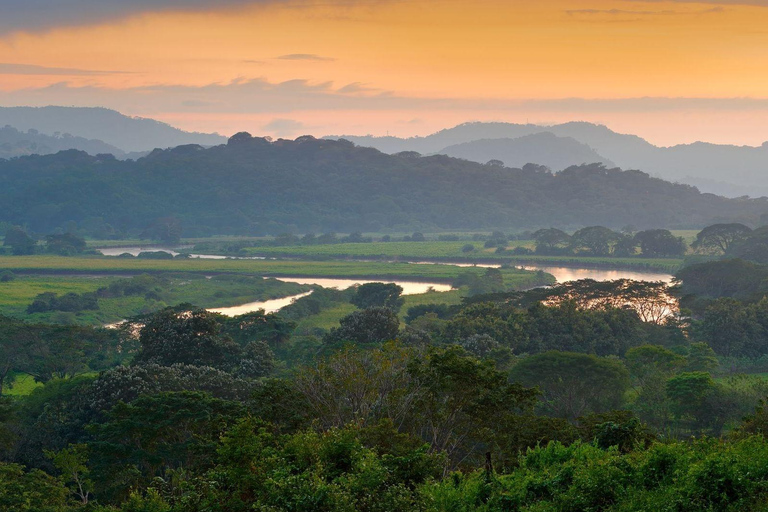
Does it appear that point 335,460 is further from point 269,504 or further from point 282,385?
point 282,385

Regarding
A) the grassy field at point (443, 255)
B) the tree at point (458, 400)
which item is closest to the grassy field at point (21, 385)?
the tree at point (458, 400)

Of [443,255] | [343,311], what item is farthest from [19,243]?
[343,311]

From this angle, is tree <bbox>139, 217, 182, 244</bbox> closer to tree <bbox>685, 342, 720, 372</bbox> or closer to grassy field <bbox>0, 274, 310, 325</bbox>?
grassy field <bbox>0, 274, 310, 325</bbox>

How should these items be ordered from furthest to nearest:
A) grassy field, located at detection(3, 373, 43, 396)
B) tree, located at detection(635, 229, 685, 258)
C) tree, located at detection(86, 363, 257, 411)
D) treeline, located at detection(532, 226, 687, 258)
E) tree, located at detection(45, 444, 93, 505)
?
treeline, located at detection(532, 226, 687, 258) < tree, located at detection(635, 229, 685, 258) < grassy field, located at detection(3, 373, 43, 396) < tree, located at detection(86, 363, 257, 411) < tree, located at detection(45, 444, 93, 505)

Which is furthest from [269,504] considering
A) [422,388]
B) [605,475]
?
[422,388]

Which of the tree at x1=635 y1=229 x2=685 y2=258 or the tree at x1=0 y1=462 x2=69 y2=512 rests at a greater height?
the tree at x1=635 y1=229 x2=685 y2=258

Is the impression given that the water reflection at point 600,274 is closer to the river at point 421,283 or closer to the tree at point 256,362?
the river at point 421,283

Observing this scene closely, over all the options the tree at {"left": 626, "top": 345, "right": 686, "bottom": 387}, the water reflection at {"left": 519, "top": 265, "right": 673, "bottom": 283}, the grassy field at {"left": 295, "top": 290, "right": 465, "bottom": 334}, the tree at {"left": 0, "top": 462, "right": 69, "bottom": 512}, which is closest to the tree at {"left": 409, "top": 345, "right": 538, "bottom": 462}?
the tree at {"left": 0, "top": 462, "right": 69, "bottom": 512}
